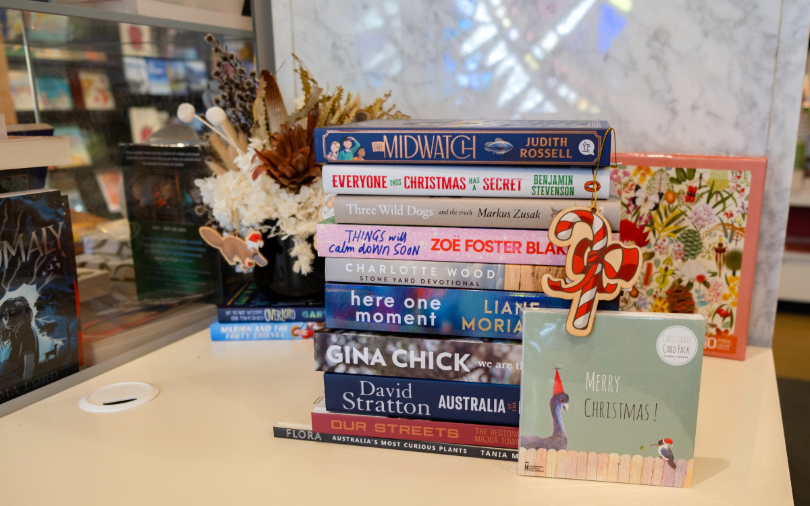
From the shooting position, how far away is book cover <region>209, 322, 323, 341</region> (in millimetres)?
1086

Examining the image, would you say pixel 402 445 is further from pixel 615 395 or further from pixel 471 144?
pixel 471 144

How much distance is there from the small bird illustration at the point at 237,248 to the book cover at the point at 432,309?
401 millimetres

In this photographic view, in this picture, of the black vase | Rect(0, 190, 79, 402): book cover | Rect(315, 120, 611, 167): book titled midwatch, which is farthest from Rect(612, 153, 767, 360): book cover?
Rect(0, 190, 79, 402): book cover

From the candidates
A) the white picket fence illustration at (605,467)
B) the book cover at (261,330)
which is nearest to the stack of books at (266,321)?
the book cover at (261,330)

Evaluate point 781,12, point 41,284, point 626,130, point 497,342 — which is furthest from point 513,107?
point 41,284

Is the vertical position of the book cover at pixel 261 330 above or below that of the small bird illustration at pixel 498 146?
below

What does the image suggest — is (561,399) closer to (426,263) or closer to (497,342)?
(497,342)

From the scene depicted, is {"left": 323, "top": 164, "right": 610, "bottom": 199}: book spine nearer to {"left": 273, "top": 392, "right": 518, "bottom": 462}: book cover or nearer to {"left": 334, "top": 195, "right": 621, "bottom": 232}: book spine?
{"left": 334, "top": 195, "right": 621, "bottom": 232}: book spine

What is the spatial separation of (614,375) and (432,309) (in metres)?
0.22

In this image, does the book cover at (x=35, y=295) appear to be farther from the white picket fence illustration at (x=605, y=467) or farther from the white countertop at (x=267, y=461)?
the white picket fence illustration at (x=605, y=467)

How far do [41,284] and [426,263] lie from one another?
1.99ft

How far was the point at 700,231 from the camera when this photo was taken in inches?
38.3

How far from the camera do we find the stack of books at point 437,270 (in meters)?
0.67

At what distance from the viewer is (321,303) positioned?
1.09m
